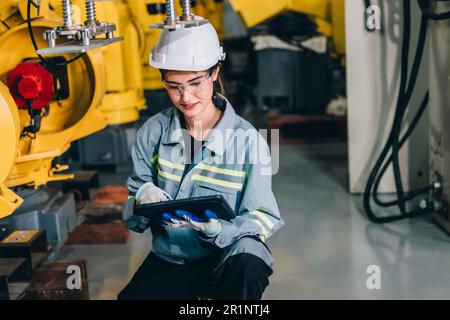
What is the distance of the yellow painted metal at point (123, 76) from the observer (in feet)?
15.3

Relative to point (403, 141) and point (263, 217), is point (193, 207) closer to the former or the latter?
point (263, 217)

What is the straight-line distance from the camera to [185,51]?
2.18 metres

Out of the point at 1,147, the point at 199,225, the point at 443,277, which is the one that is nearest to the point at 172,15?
the point at 199,225

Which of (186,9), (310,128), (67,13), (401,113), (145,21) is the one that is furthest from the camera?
(310,128)

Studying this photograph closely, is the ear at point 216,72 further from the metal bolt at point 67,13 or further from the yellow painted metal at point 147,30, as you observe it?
the yellow painted metal at point 147,30

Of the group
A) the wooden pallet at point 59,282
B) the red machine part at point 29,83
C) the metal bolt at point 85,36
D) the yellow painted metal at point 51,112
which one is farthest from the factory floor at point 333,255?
the metal bolt at point 85,36

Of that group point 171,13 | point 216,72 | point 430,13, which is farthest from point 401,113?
point 171,13

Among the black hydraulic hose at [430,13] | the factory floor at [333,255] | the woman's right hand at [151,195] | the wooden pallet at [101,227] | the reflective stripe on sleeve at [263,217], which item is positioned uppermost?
the black hydraulic hose at [430,13]

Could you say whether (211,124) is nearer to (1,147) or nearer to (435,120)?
(1,147)

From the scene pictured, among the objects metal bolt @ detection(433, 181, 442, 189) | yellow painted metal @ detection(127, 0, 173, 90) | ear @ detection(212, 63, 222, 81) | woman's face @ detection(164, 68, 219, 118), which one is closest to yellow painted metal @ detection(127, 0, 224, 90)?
yellow painted metal @ detection(127, 0, 173, 90)

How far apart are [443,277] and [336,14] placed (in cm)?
258

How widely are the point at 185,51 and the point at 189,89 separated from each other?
114 mm

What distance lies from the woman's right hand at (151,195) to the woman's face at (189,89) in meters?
0.25

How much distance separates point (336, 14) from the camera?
5191 millimetres
